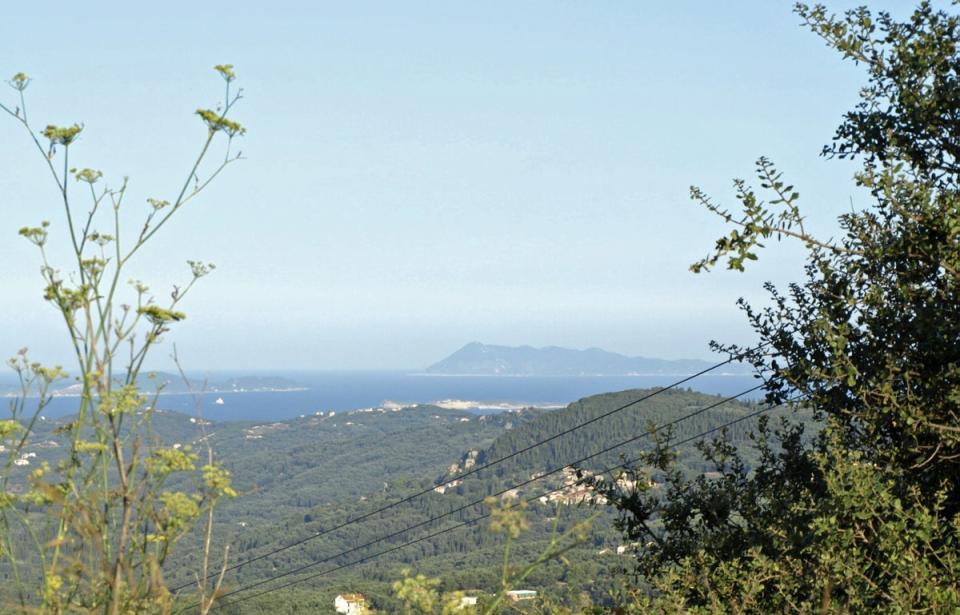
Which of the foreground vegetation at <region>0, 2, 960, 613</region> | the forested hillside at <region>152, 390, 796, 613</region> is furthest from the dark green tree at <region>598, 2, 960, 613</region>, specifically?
the forested hillside at <region>152, 390, 796, 613</region>

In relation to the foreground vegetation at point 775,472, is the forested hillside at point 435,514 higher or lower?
lower

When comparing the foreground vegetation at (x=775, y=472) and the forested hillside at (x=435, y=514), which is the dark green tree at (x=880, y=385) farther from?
the forested hillside at (x=435, y=514)

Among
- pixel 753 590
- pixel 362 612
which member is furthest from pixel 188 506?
pixel 753 590

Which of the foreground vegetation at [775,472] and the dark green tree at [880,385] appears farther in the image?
the dark green tree at [880,385]

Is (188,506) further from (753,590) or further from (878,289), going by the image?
(878,289)

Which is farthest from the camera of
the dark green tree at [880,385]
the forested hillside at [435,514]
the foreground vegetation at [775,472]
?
the forested hillside at [435,514]

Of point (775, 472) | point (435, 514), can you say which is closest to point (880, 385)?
point (775, 472)

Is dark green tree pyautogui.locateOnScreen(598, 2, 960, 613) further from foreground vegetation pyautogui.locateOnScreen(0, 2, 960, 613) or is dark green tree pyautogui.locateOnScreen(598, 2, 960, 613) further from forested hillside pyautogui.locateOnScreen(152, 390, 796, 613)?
forested hillside pyautogui.locateOnScreen(152, 390, 796, 613)

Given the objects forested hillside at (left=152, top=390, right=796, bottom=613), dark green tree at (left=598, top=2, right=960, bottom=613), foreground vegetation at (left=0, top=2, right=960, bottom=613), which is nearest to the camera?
foreground vegetation at (left=0, top=2, right=960, bottom=613)

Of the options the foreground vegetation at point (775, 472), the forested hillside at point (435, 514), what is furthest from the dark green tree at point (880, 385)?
the forested hillside at point (435, 514)

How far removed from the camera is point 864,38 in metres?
5.86

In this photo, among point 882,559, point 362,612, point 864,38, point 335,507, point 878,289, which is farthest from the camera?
point 335,507

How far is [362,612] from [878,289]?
4017 mm

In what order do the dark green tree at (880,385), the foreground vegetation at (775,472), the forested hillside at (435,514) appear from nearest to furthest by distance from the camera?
the foreground vegetation at (775,472), the dark green tree at (880,385), the forested hillside at (435,514)
